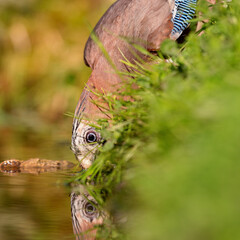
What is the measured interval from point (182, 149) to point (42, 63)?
768 centimetres

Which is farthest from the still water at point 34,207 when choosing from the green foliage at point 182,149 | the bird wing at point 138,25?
the bird wing at point 138,25

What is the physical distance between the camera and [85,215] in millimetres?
3020

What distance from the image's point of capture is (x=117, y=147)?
3.27 metres

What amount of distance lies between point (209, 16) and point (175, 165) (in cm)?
136

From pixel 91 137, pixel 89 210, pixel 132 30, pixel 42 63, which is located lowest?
pixel 42 63

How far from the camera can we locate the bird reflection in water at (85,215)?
2696 mm

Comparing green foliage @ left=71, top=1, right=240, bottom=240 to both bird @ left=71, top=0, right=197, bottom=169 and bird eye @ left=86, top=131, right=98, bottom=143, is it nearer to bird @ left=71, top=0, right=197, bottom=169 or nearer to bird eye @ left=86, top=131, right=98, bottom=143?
bird eye @ left=86, top=131, right=98, bottom=143

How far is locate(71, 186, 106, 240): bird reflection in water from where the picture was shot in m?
2.70

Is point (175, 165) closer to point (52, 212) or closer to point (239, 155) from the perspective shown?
point (239, 155)

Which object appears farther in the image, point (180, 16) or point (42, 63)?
point (42, 63)

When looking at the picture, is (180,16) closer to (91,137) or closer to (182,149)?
(91,137)

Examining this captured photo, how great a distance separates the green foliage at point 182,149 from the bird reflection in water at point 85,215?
7 centimetres

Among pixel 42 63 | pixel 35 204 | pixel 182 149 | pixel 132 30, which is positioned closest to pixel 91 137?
pixel 132 30

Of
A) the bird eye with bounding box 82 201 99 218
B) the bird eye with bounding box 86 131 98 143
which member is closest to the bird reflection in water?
the bird eye with bounding box 82 201 99 218
